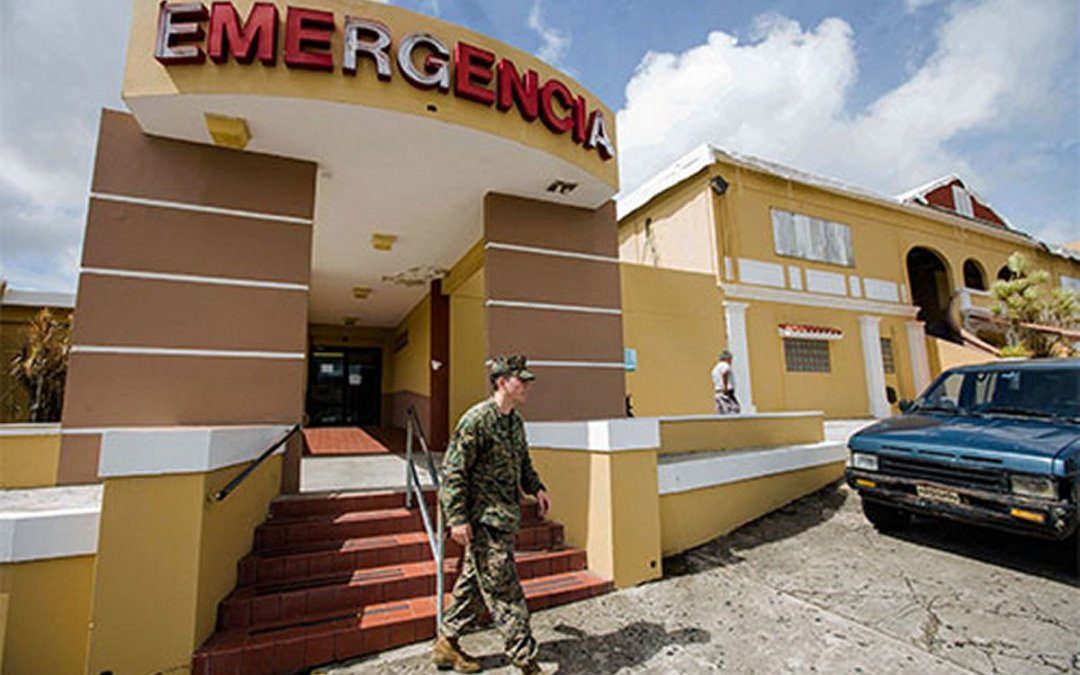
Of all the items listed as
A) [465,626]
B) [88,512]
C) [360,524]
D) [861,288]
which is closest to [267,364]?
[360,524]

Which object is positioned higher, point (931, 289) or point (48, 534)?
point (931, 289)

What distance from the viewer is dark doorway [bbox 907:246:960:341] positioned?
15.1 metres

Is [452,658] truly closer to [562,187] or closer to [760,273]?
[562,187]

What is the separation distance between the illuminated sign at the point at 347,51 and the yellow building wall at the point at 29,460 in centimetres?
324

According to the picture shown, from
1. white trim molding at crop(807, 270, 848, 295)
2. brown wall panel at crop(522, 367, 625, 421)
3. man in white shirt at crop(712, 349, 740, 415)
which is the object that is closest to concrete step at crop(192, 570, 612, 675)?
brown wall panel at crop(522, 367, 625, 421)

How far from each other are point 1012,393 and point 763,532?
103 inches

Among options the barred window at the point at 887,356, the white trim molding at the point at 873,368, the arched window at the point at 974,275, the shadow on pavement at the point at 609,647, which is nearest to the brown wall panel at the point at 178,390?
the shadow on pavement at the point at 609,647

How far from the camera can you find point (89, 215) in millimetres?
4375

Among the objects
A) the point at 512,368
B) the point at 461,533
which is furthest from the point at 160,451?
the point at 512,368

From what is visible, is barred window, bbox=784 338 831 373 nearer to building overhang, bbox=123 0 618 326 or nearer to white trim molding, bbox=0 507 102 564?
building overhang, bbox=123 0 618 326

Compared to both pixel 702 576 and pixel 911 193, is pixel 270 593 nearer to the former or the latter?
pixel 702 576

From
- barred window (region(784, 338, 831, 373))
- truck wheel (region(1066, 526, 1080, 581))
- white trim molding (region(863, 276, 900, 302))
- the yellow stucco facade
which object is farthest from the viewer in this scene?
white trim molding (region(863, 276, 900, 302))

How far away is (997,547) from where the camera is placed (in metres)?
4.41

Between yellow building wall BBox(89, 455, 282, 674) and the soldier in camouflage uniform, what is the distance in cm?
132
